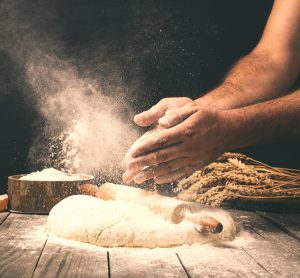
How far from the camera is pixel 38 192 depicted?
211 centimetres

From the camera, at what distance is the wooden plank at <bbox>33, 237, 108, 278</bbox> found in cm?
133

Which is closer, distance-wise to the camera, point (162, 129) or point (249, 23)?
point (162, 129)

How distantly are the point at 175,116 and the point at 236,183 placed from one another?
58cm

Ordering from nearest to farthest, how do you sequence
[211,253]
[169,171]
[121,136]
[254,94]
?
[211,253] → [169,171] → [254,94] → [121,136]

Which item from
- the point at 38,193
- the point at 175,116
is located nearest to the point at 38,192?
the point at 38,193

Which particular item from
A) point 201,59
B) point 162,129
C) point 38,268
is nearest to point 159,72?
point 201,59

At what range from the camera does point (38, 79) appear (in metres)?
3.08

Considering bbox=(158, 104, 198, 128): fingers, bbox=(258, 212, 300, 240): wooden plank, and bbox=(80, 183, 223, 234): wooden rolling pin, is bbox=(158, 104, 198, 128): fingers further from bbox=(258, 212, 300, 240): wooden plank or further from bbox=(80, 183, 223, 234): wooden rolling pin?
bbox=(258, 212, 300, 240): wooden plank

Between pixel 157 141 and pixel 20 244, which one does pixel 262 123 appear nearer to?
pixel 157 141

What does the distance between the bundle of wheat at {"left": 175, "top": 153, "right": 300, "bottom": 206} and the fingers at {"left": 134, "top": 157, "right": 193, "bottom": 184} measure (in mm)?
283

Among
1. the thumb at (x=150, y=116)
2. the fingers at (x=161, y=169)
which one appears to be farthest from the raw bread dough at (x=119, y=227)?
the thumb at (x=150, y=116)

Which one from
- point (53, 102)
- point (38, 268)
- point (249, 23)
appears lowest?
point (38, 268)

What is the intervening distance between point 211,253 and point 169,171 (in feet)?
1.67

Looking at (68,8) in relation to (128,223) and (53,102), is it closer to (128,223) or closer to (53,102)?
(53,102)
